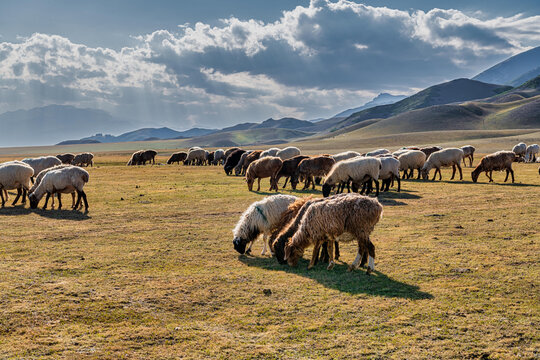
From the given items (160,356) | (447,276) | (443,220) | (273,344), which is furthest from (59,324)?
(443,220)

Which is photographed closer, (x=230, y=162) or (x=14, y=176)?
(x=14, y=176)

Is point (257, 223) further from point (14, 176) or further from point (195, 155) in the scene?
point (195, 155)

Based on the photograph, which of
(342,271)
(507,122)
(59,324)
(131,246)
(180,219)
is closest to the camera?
(59,324)

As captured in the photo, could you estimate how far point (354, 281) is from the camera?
820 centimetres

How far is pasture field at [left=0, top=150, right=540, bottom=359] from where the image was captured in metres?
5.65

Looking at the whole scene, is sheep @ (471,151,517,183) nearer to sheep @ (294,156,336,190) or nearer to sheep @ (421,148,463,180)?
sheep @ (421,148,463,180)

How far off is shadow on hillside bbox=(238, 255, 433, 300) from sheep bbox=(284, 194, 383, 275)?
0.22m

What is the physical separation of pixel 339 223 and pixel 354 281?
4.21 feet

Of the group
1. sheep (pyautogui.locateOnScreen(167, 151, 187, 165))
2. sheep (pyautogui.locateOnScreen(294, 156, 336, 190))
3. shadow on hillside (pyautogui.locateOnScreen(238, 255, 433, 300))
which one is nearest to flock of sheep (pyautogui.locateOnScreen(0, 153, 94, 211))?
shadow on hillside (pyautogui.locateOnScreen(238, 255, 433, 300))

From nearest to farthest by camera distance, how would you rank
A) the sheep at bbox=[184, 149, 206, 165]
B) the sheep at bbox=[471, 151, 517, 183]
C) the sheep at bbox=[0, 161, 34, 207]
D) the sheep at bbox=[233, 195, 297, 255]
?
the sheep at bbox=[233, 195, 297, 255]
the sheep at bbox=[0, 161, 34, 207]
the sheep at bbox=[471, 151, 517, 183]
the sheep at bbox=[184, 149, 206, 165]

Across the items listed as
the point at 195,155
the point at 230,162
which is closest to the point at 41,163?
the point at 230,162

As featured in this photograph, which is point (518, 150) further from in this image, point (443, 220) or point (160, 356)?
point (160, 356)

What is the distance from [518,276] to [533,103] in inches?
9053

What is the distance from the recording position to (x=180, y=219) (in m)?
15.6
